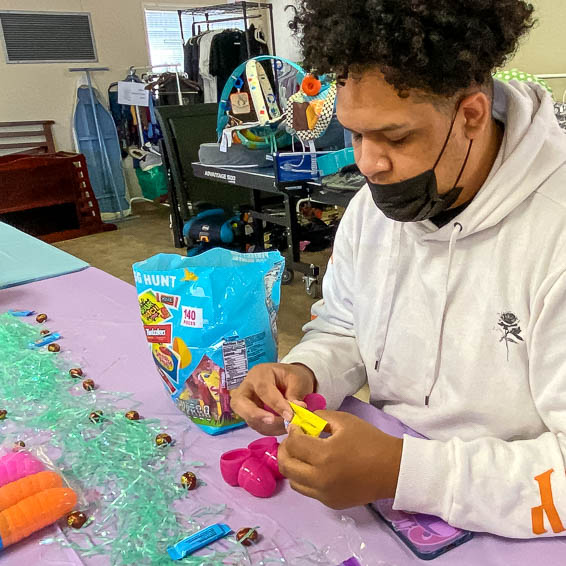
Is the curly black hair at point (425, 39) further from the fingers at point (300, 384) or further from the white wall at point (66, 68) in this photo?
the white wall at point (66, 68)

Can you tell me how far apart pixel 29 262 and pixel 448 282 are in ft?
4.42

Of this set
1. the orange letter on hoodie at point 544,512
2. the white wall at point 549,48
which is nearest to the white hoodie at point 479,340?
the orange letter on hoodie at point 544,512

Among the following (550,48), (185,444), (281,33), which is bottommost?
(185,444)

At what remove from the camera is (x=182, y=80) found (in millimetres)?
5043

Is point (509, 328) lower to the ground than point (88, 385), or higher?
higher

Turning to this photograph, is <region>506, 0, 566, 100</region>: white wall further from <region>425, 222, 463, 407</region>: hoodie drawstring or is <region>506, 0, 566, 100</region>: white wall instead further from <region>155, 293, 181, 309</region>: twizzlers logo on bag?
<region>155, 293, 181, 309</region>: twizzlers logo on bag

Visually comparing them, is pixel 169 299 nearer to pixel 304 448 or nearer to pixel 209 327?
pixel 209 327

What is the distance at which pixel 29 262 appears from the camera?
171cm

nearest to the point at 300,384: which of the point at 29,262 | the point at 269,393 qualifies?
→ the point at 269,393

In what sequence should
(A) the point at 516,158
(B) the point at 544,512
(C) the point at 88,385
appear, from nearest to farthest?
(B) the point at 544,512 → (A) the point at 516,158 → (C) the point at 88,385

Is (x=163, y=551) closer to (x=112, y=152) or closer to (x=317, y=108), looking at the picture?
(x=317, y=108)

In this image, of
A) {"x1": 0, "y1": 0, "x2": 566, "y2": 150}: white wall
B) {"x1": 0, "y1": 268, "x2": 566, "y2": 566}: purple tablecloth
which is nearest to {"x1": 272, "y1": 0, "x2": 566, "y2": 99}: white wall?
{"x1": 0, "y1": 0, "x2": 566, "y2": 150}: white wall

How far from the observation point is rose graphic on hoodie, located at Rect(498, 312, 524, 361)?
0.70m

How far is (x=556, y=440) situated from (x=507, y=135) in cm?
37
